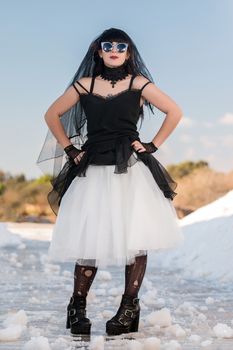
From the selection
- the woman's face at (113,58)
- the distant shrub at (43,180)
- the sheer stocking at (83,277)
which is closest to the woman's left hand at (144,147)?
the woman's face at (113,58)

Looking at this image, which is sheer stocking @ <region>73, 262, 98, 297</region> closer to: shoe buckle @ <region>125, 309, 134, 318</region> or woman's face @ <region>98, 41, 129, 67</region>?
shoe buckle @ <region>125, 309, 134, 318</region>

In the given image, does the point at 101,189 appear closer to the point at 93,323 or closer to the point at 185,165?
the point at 93,323

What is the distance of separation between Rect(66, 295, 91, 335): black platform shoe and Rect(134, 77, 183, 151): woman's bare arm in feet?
3.68

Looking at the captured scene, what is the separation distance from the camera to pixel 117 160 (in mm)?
4965

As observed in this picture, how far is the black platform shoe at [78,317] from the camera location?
5086mm

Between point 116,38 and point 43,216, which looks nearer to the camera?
point 116,38

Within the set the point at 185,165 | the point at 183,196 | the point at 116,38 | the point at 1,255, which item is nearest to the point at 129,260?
the point at 116,38

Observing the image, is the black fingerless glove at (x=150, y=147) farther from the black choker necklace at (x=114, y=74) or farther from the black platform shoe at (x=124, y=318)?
the black platform shoe at (x=124, y=318)

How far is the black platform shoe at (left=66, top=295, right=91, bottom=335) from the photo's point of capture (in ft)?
16.7

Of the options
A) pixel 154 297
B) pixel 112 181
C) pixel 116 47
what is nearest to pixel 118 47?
pixel 116 47

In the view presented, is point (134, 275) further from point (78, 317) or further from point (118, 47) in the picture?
point (118, 47)

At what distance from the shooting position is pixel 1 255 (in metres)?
12.6

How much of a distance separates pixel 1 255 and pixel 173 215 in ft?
25.6

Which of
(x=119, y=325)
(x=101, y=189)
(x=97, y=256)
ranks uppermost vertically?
(x=101, y=189)
